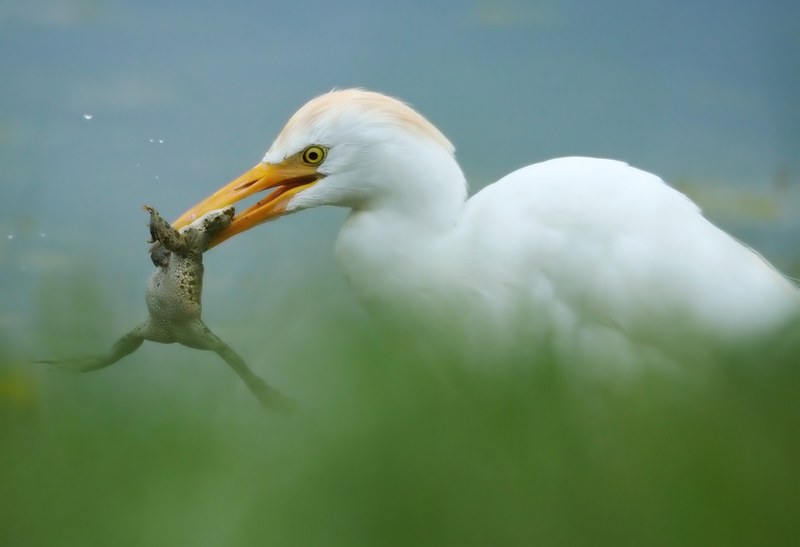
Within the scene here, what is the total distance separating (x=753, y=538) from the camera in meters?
0.21

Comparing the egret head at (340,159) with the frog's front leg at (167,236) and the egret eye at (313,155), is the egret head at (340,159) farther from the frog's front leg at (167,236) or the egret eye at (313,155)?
the frog's front leg at (167,236)

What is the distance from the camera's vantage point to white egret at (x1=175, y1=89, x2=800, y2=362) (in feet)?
5.72

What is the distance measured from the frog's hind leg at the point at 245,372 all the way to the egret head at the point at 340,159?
2.33 ft

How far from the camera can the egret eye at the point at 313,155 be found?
2.12 metres

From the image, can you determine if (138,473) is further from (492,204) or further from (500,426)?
(492,204)

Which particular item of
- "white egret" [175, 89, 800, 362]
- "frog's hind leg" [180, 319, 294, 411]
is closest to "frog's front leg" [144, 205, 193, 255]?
"frog's hind leg" [180, 319, 294, 411]

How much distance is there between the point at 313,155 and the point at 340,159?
8 cm

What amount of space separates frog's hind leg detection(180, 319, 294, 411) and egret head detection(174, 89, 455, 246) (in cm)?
71

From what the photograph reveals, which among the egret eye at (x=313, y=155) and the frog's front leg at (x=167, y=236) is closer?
the frog's front leg at (x=167, y=236)

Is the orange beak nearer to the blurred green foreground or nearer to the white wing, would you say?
the white wing

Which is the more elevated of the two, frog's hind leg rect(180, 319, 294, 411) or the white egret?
the white egret

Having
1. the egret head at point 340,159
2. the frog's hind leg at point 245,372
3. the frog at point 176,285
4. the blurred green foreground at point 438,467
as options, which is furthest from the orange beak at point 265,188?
the blurred green foreground at point 438,467

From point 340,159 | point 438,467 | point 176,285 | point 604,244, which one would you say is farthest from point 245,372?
point 340,159

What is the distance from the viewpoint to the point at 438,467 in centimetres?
22
